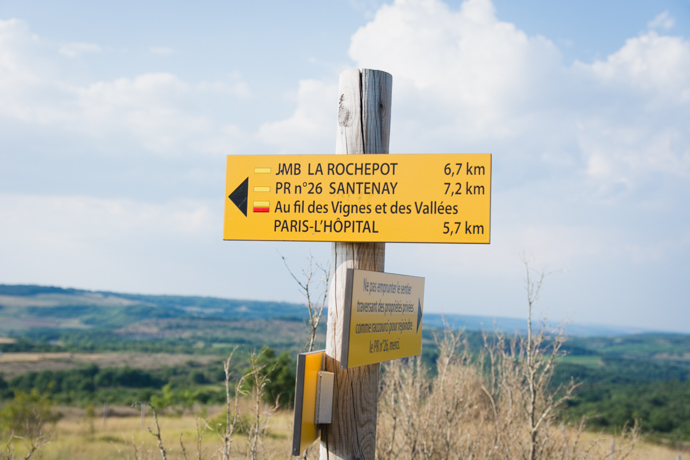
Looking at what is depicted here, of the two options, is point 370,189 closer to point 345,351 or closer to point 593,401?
point 345,351

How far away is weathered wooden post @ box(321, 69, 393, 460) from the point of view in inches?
95.3

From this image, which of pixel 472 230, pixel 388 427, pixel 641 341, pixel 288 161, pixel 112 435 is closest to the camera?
pixel 472 230

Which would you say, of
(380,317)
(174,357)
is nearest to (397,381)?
(380,317)

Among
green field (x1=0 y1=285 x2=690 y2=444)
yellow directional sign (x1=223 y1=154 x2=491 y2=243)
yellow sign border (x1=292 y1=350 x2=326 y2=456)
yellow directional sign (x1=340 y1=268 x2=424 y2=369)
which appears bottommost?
green field (x1=0 y1=285 x2=690 y2=444)

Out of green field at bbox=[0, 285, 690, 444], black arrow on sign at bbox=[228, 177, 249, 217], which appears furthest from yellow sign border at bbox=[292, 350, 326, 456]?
green field at bbox=[0, 285, 690, 444]

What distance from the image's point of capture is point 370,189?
2.44 metres

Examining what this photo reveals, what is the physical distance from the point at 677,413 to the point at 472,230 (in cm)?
5380

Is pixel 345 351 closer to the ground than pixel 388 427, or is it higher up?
higher up

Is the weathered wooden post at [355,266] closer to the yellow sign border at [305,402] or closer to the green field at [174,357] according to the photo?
the yellow sign border at [305,402]

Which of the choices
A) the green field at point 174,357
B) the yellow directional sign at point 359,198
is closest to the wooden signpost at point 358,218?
the yellow directional sign at point 359,198

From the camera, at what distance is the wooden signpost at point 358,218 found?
2.34m

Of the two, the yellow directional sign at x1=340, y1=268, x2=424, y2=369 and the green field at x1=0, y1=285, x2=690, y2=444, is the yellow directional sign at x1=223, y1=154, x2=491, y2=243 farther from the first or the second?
the green field at x1=0, y1=285, x2=690, y2=444

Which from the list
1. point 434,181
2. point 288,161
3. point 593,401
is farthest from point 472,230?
point 593,401

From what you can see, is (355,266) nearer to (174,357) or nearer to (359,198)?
(359,198)
